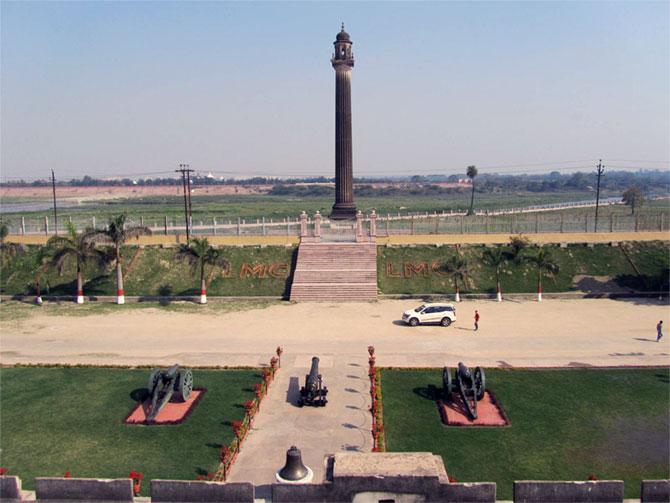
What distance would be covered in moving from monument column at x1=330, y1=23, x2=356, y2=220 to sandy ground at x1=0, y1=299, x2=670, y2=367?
18.7 metres

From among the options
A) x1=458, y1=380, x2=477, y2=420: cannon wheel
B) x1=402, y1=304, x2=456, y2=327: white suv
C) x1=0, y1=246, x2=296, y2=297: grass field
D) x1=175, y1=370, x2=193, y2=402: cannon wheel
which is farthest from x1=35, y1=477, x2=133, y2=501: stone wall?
x1=0, y1=246, x2=296, y2=297: grass field

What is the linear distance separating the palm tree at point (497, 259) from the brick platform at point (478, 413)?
62.7 ft

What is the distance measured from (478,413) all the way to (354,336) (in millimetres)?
11229

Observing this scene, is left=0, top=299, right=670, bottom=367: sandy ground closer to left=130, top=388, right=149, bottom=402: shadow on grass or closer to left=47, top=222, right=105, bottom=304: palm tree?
left=130, top=388, right=149, bottom=402: shadow on grass

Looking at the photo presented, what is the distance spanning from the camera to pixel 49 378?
24438mm

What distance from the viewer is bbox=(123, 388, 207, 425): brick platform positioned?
20.1 metres

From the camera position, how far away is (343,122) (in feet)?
175

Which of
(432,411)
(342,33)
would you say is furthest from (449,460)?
(342,33)

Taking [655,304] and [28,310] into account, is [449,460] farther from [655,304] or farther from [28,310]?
[28,310]

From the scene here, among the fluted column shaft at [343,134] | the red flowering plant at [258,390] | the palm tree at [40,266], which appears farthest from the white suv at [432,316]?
the palm tree at [40,266]

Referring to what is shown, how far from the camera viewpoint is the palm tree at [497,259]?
40.5 meters

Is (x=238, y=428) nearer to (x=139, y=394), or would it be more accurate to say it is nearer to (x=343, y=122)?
(x=139, y=394)

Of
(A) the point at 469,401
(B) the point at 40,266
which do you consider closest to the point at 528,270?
(A) the point at 469,401

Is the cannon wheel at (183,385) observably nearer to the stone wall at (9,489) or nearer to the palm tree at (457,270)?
the stone wall at (9,489)
